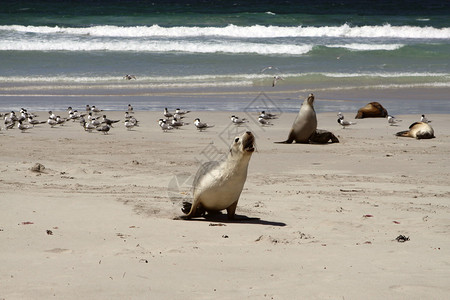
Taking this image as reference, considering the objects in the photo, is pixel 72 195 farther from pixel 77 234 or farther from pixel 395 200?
pixel 395 200

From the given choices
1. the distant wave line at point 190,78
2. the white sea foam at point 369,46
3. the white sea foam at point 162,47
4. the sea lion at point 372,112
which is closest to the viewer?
the sea lion at point 372,112

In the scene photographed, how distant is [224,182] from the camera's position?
23.6 feet

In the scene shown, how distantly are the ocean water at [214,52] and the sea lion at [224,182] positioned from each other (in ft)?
38.3

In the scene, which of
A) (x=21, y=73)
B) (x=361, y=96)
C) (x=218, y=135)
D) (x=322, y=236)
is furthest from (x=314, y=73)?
(x=322, y=236)

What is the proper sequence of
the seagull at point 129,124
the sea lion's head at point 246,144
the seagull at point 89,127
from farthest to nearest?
1. the seagull at point 129,124
2. the seagull at point 89,127
3. the sea lion's head at point 246,144

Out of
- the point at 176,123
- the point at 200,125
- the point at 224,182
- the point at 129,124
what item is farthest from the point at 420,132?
the point at 224,182

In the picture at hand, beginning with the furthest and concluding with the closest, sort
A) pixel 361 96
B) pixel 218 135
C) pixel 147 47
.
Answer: pixel 147 47, pixel 361 96, pixel 218 135

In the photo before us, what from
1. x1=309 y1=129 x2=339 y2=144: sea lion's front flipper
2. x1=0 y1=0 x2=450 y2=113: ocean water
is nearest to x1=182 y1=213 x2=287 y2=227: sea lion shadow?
x1=309 y1=129 x2=339 y2=144: sea lion's front flipper

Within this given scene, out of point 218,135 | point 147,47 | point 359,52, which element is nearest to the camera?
point 218,135

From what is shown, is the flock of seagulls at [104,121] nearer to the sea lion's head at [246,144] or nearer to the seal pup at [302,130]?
the seal pup at [302,130]

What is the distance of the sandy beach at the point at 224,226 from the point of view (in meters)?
4.97

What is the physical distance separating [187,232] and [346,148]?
677 centimetres

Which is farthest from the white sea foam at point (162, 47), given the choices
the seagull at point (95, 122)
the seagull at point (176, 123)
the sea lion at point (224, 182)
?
the sea lion at point (224, 182)

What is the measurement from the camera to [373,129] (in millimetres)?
15555
